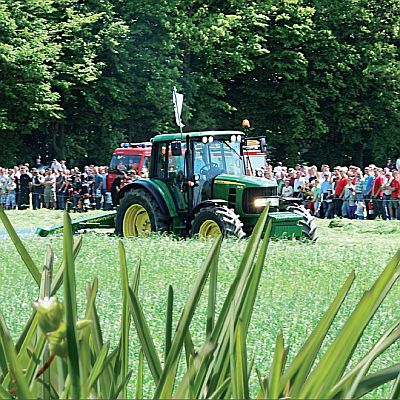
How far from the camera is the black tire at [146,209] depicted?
14695 millimetres

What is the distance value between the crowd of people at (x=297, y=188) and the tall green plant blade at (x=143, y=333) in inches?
534

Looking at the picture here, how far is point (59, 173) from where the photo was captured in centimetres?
2912

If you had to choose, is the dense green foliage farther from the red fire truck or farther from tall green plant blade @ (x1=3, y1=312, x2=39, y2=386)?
tall green plant blade @ (x1=3, y1=312, x2=39, y2=386)

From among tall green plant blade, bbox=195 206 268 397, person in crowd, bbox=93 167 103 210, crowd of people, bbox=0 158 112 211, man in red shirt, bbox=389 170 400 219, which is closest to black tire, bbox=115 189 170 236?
man in red shirt, bbox=389 170 400 219

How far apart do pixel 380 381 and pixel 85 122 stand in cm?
3801

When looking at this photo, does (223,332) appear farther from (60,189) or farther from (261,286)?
(60,189)

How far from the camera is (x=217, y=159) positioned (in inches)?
592

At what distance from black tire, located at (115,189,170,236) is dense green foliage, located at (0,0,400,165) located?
20.5 meters

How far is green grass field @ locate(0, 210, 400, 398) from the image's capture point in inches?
238

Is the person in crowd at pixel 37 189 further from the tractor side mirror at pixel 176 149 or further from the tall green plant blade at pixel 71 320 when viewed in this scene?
the tall green plant blade at pixel 71 320

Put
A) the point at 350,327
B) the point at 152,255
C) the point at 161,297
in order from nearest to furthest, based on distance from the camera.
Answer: the point at 350,327 → the point at 161,297 → the point at 152,255

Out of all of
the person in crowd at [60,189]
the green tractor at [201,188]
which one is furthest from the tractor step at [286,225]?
the person in crowd at [60,189]

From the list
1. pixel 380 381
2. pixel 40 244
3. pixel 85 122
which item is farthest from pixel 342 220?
pixel 85 122

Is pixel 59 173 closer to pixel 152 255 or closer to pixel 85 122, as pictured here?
pixel 85 122
